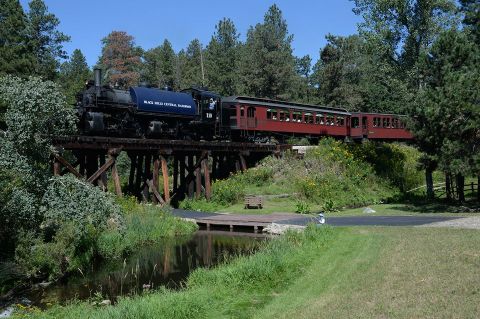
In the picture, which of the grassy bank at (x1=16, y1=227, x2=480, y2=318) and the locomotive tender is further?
the locomotive tender

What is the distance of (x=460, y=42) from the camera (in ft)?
85.9

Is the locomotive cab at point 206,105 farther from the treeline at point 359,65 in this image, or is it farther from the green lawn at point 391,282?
the green lawn at point 391,282

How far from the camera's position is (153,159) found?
31.9 meters

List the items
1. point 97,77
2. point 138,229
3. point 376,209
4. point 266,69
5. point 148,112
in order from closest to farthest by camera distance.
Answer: point 138,229 → point 376,209 → point 97,77 → point 148,112 → point 266,69

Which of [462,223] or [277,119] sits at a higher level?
[277,119]

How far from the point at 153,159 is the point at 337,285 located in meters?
22.2

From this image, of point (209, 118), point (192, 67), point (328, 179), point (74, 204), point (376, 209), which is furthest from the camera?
point (192, 67)

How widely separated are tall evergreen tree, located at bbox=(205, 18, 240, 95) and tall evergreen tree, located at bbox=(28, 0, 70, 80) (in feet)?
67.0

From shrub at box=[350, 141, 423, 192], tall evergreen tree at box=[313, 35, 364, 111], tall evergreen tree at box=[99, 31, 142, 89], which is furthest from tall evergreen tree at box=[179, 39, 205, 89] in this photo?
shrub at box=[350, 141, 423, 192]

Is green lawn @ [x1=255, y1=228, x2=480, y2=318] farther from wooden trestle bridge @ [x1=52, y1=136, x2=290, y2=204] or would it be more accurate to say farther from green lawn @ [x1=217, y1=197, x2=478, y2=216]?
wooden trestle bridge @ [x1=52, y1=136, x2=290, y2=204]

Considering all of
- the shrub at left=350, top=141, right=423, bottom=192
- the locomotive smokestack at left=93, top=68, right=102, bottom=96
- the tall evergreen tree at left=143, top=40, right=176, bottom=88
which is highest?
the tall evergreen tree at left=143, top=40, right=176, bottom=88

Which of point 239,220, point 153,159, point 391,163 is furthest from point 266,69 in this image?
point 239,220

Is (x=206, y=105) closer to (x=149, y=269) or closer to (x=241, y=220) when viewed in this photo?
(x=241, y=220)

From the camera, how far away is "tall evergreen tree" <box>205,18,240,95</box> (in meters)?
67.6
